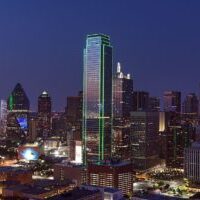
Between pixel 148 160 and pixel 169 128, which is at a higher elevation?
pixel 169 128

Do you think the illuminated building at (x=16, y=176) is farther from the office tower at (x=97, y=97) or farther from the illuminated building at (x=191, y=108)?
the illuminated building at (x=191, y=108)

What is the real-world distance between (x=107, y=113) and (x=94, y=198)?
15.9 meters

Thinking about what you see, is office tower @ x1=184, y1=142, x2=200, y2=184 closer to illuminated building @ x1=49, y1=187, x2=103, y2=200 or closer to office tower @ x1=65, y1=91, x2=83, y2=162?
illuminated building @ x1=49, y1=187, x2=103, y2=200

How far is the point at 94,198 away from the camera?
61.3ft

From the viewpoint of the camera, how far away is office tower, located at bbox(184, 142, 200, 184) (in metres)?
29.2

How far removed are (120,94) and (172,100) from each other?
10.1m

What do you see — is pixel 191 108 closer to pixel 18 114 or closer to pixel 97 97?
pixel 97 97

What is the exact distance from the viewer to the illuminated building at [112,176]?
2388 cm

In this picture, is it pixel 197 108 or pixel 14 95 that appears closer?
pixel 197 108

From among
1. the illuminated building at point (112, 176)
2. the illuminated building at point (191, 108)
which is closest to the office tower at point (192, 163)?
the illuminated building at point (112, 176)

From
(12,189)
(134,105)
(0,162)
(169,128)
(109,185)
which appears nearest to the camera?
(12,189)

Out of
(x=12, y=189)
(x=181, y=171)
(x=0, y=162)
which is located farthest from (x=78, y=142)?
(x=12, y=189)

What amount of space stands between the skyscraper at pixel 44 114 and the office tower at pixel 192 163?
26155 millimetres

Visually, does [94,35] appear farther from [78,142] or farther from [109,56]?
[78,142]
